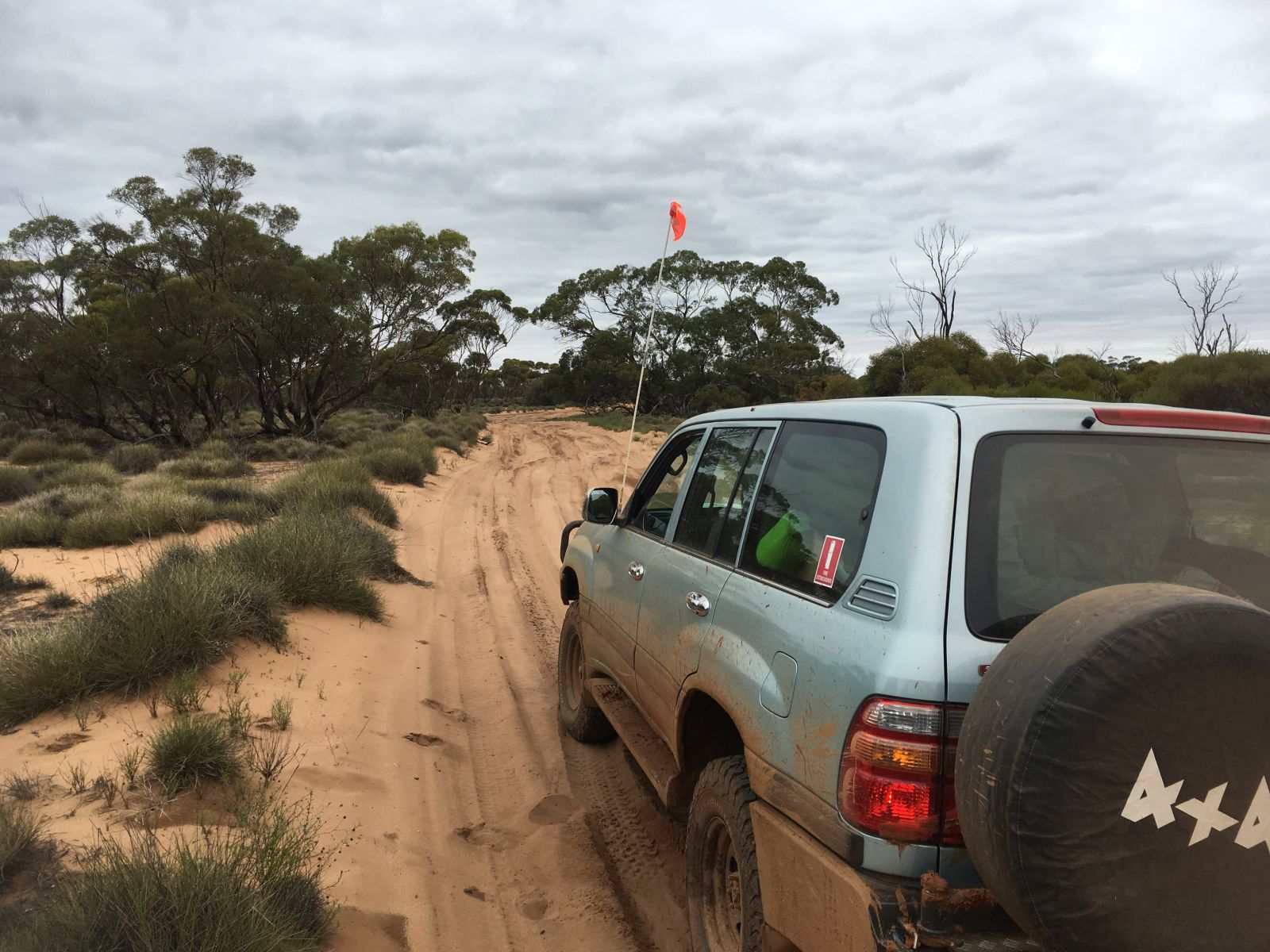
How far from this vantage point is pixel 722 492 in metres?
3.32

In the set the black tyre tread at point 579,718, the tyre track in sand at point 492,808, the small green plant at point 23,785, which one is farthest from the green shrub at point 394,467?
the small green plant at point 23,785

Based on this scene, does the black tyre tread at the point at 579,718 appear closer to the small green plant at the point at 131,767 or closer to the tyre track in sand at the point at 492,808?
the tyre track in sand at the point at 492,808

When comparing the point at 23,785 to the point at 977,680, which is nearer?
the point at 977,680

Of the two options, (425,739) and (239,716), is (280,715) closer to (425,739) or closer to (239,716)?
(239,716)

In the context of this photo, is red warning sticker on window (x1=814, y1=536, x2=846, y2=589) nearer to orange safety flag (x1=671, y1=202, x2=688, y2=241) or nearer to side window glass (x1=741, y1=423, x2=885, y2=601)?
side window glass (x1=741, y1=423, x2=885, y2=601)

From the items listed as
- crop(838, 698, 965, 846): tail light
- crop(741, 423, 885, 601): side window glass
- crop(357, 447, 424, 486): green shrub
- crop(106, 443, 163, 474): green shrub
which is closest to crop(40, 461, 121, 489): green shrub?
crop(106, 443, 163, 474): green shrub

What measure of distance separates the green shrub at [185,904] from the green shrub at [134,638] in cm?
179

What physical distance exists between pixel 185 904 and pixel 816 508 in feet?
7.86

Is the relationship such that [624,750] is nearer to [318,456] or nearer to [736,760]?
[736,760]

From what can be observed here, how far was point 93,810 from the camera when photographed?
3477 mm

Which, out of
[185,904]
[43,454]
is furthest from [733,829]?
[43,454]

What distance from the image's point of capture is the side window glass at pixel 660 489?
4.04m

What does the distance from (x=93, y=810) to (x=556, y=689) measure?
308cm

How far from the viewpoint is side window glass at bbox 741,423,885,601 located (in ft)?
7.61
